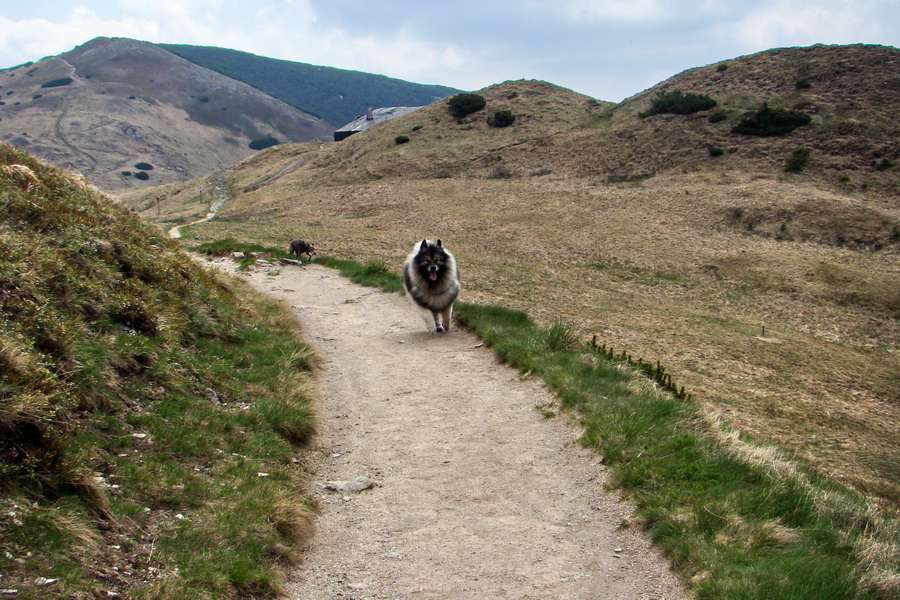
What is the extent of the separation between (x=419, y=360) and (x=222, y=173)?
218 feet

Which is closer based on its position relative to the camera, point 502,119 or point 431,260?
point 431,260

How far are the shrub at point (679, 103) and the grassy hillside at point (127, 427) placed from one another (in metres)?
46.1

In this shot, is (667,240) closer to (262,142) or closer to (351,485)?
(351,485)

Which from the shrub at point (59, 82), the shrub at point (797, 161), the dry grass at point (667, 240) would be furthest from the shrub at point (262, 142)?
the shrub at point (797, 161)

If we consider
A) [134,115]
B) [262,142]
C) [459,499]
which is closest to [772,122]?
[459,499]

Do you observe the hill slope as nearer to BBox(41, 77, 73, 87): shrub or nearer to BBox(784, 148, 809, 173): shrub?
BBox(41, 77, 73, 87): shrub

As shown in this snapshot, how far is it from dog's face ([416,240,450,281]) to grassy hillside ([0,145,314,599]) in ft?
12.2

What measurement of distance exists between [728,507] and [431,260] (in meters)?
8.49

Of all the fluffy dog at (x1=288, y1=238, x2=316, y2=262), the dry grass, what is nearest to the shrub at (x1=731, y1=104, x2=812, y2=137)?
the dry grass

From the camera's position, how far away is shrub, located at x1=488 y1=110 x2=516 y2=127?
185ft

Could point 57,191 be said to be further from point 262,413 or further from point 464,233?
point 464,233

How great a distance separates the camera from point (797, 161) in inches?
1507

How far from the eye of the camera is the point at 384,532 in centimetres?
561

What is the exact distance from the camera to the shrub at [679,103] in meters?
48.4
